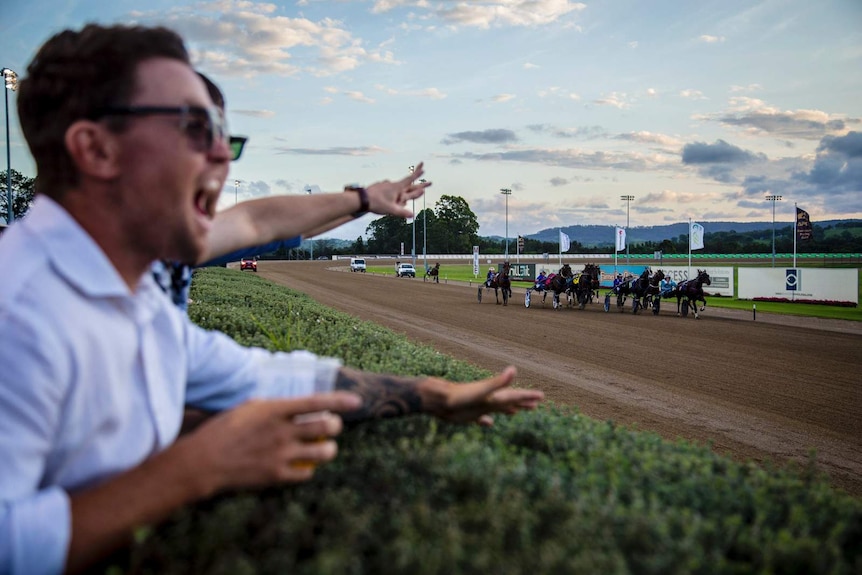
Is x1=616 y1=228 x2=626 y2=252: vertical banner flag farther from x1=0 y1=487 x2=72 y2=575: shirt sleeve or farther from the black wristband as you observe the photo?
x1=0 y1=487 x2=72 y2=575: shirt sleeve

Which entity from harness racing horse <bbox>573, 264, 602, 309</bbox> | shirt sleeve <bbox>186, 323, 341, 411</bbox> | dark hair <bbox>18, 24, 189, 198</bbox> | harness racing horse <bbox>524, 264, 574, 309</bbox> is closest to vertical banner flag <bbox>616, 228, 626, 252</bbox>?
harness racing horse <bbox>524, 264, 574, 309</bbox>

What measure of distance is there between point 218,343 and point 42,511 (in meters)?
0.70

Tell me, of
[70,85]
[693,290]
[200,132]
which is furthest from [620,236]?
[70,85]

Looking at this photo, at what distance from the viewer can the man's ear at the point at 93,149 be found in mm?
1369

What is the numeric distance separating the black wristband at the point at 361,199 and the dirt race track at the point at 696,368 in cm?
515

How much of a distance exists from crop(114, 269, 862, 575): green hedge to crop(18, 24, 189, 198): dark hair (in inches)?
31.2

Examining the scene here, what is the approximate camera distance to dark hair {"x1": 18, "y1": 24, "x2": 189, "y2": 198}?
1.41 metres

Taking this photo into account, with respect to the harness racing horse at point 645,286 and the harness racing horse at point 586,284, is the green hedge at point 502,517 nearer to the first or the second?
the harness racing horse at point 645,286

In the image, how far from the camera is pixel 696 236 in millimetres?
37438

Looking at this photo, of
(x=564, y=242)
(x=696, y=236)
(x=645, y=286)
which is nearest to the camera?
(x=645, y=286)

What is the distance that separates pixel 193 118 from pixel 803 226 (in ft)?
126

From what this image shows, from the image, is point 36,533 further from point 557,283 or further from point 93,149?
point 557,283

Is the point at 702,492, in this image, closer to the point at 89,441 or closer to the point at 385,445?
the point at 385,445

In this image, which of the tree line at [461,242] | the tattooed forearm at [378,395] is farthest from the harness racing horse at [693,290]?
the tree line at [461,242]
